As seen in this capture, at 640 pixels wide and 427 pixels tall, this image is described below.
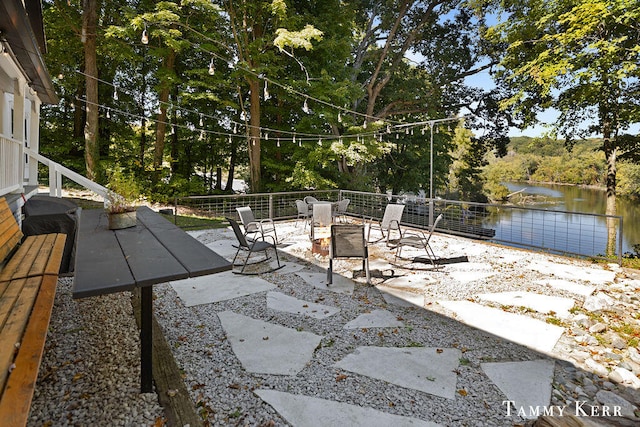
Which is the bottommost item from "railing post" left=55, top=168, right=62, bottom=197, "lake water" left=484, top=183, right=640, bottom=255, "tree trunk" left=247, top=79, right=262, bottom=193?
"lake water" left=484, top=183, right=640, bottom=255

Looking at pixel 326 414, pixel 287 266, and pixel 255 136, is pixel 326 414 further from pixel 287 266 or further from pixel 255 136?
pixel 255 136

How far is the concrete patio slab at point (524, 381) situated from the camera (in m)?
2.06

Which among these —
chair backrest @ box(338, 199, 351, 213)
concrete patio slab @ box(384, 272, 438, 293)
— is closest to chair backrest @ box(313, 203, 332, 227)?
chair backrest @ box(338, 199, 351, 213)

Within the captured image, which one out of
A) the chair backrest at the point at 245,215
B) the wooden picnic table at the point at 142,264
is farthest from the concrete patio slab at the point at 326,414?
→ the chair backrest at the point at 245,215

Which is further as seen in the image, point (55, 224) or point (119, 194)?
point (55, 224)

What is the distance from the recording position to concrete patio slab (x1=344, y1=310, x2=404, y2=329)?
3126 millimetres

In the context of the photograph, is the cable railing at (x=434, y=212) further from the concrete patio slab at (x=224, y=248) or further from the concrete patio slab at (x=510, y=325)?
the concrete patio slab at (x=510, y=325)

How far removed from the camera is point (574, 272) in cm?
497

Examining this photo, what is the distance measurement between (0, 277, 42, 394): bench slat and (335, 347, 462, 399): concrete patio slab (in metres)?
1.85

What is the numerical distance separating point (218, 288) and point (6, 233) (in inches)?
81.1

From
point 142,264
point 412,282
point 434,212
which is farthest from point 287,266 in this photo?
point 434,212

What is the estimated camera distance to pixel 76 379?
2.13m

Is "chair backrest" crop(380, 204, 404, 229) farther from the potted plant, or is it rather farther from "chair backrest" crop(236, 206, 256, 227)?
the potted plant

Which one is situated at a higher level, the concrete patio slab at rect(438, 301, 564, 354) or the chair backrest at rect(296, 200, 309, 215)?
the chair backrest at rect(296, 200, 309, 215)
